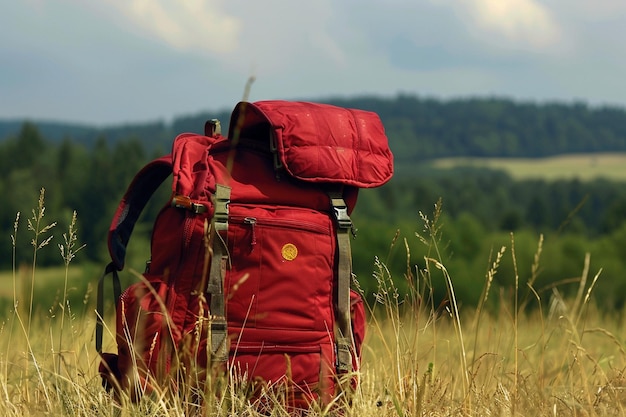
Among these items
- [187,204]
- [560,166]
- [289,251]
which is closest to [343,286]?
[289,251]

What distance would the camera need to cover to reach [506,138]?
479ft

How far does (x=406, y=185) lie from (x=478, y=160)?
118ft

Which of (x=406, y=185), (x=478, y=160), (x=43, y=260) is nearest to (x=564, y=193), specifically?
(x=406, y=185)

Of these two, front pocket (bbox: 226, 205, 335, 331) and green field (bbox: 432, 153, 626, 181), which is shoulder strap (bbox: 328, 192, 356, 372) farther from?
green field (bbox: 432, 153, 626, 181)

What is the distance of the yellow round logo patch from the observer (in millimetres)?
3346

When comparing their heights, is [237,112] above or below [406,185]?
above

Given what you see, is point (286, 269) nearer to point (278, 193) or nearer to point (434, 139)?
point (278, 193)

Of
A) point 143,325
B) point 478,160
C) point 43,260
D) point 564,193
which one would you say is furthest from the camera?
point 478,160

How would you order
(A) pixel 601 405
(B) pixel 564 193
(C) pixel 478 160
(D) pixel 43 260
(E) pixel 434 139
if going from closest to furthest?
1. (A) pixel 601 405
2. (D) pixel 43 260
3. (B) pixel 564 193
4. (C) pixel 478 160
5. (E) pixel 434 139

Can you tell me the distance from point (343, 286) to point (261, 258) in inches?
15.0

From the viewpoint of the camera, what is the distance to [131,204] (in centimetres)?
374

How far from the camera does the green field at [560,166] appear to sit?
113 meters

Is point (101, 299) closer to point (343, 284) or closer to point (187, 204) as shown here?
point (187, 204)

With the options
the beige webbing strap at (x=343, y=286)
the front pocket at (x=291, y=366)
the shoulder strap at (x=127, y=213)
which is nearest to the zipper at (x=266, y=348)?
the front pocket at (x=291, y=366)
